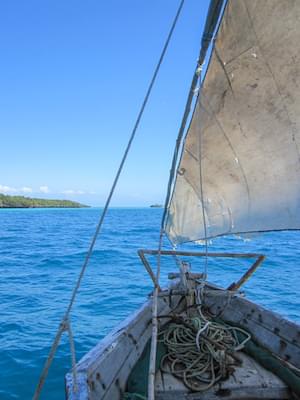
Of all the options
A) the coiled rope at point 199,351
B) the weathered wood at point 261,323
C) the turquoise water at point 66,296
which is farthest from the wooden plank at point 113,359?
the turquoise water at point 66,296

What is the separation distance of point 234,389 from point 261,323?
1125 mm

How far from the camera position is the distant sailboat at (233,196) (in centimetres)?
243

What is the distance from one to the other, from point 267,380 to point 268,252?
17.1 meters

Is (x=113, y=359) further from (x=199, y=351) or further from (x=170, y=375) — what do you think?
(x=199, y=351)

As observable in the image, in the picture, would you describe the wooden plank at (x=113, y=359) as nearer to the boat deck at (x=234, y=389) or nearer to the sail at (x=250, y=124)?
the boat deck at (x=234, y=389)

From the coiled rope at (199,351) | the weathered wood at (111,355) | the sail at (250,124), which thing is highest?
the sail at (250,124)

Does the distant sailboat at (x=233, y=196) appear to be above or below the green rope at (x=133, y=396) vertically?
above

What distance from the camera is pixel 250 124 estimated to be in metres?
2.95

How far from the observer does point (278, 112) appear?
2.71m

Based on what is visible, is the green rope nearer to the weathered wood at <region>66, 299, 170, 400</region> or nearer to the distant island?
the weathered wood at <region>66, 299, 170, 400</region>

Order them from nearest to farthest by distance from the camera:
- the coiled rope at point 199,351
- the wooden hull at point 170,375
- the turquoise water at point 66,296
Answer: the wooden hull at point 170,375 < the coiled rope at point 199,351 < the turquoise water at point 66,296

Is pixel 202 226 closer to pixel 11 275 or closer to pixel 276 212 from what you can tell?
pixel 276 212

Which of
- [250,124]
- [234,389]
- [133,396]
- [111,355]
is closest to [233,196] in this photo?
[250,124]

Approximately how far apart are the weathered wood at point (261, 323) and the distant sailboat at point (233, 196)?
0.01 meters
